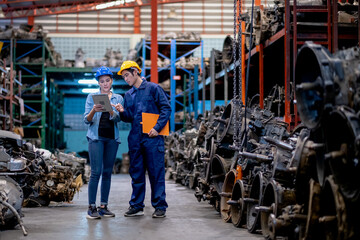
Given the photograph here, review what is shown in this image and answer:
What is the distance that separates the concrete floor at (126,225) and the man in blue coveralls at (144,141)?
238 millimetres

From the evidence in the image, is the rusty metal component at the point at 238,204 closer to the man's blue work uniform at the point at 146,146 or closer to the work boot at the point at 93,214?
the man's blue work uniform at the point at 146,146

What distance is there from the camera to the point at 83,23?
26.4m

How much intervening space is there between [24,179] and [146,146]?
1.64 meters

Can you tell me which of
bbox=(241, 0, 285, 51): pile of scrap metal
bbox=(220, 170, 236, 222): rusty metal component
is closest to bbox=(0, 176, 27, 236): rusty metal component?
bbox=(220, 170, 236, 222): rusty metal component

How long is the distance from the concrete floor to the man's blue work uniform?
302 millimetres

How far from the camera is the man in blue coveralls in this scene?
592 cm

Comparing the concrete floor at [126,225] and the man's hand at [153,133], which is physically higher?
the man's hand at [153,133]

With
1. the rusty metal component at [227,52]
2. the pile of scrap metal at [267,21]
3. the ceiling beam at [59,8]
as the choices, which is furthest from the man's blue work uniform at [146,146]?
the ceiling beam at [59,8]

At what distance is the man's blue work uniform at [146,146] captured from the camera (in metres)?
5.93

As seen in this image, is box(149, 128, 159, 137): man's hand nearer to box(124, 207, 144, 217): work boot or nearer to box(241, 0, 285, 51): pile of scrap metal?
box(124, 207, 144, 217): work boot

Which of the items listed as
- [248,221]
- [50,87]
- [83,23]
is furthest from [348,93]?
[83,23]

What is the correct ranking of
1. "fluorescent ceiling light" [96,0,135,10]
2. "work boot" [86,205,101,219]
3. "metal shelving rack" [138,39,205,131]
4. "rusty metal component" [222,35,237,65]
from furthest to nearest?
"fluorescent ceiling light" [96,0,135,10] → "metal shelving rack" [138,39,205,131] → "rusty metal component" [222,35,237,65] → "work boot" [86,205,101,219]

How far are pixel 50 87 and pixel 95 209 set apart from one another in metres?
14.2

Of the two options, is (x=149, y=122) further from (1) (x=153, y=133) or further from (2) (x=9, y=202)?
(2) (x=9, y=202)
